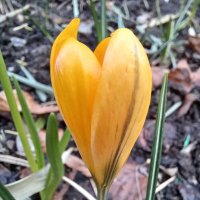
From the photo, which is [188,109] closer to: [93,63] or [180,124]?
[180,124]

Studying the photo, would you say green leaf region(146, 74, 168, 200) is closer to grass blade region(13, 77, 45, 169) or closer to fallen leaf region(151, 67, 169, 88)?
grass blade region(13, 77, 45, 169)

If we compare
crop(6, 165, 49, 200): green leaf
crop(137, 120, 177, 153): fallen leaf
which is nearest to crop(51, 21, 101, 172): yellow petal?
crop(6, 165, 49, 200): green leaf

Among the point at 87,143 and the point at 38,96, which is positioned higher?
the point at 87,143

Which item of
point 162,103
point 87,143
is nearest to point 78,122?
Result: point 87,143

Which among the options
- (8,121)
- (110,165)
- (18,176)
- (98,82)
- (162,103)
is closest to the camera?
(98,82)

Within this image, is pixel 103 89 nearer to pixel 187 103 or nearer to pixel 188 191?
pixel 188 191

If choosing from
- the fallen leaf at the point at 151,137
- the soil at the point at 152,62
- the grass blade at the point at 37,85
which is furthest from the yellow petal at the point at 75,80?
the grass blade at the point at 37,85

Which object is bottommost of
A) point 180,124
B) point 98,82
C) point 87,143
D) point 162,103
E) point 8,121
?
point 180,124

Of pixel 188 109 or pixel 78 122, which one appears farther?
pixel 188 109
